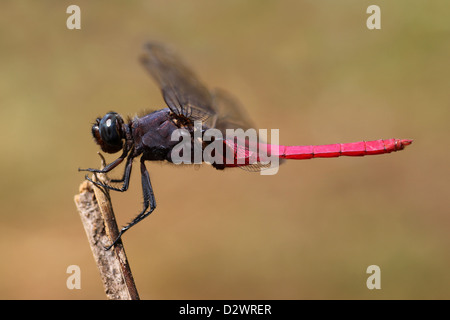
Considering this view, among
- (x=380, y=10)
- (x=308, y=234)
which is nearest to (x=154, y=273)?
(x=308, y=234)

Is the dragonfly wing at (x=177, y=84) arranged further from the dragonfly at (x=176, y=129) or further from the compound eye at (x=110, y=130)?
the compound eye at (x=110, y=130)

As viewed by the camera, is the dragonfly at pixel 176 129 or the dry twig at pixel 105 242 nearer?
the dry twig at pixel 105 242

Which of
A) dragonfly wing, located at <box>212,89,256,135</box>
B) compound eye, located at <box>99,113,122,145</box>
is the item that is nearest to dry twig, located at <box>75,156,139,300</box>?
compound eye, located at <box>99,113,122,145</box>

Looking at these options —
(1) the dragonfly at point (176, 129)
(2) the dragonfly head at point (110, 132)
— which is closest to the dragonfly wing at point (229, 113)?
(1) the dragonfly at point (176, 129)

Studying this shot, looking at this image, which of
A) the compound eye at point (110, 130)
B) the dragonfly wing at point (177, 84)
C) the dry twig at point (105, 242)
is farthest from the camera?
the compound eye at point (110, 130)

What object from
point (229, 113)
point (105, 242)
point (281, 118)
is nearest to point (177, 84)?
point (229, 113)

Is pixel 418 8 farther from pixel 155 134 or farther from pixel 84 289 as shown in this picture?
pixel 84 289

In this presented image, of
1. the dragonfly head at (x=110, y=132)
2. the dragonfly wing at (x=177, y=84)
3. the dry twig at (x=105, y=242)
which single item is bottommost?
the dry twig at (x=105, y=242)

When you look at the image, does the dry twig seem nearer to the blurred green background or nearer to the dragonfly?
the dragonfly
